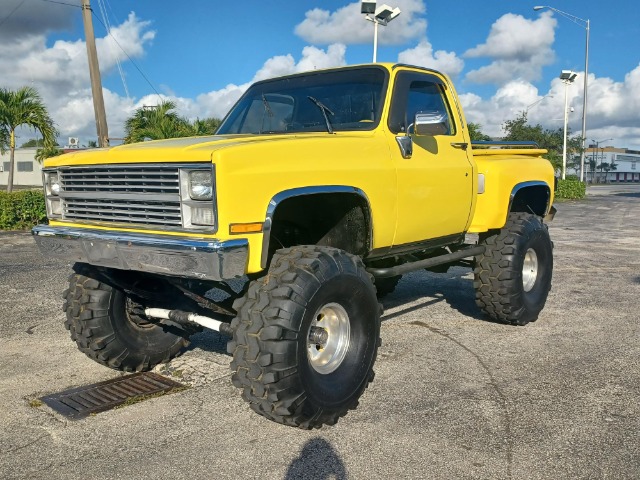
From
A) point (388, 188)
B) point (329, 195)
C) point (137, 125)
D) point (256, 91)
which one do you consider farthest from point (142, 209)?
point (137, 125)

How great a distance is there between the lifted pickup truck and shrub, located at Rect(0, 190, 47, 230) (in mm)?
10643

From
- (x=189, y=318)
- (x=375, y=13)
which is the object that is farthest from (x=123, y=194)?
(x=375, y=13)

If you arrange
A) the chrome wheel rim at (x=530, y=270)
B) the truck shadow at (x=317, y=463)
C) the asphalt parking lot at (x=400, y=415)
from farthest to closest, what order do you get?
the chrome wheel rim at (x=530, y=270) → the asphalt parking lot at (x=400, y=415) → the truck shadow at (x=317, y=463)

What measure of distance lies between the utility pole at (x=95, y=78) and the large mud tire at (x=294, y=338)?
38.2 ft

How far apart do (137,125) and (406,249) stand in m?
16.1

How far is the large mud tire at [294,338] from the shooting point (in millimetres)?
3410

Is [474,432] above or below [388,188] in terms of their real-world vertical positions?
below

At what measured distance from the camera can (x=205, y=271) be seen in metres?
3.29

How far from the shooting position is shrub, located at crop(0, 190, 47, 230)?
13992 millimetres

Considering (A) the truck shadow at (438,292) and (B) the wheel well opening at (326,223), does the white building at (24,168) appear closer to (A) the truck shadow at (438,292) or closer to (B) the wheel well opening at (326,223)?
(A) the truck shadow at (438,292)

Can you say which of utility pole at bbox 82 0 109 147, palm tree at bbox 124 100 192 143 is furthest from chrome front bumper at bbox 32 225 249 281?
palm tree at bbox 124 100 192 143

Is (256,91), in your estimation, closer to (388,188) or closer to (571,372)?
(388,188)

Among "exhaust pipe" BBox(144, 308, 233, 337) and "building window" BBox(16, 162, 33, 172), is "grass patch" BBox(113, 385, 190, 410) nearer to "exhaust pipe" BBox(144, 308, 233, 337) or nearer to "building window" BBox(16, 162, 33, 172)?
"exhaust pipe" BBox(144, 308, 233, 337)

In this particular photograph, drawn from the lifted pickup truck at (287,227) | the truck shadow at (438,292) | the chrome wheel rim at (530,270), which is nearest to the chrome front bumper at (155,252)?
the lifted pickup truck at (287,227)
